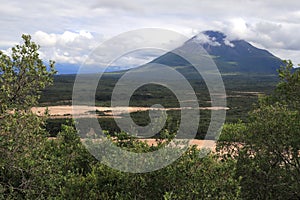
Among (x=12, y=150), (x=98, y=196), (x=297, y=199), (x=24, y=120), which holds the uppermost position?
(x=24, y=120)

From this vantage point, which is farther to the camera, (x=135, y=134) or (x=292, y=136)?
(x=292, y=136)

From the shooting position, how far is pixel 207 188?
704 inches

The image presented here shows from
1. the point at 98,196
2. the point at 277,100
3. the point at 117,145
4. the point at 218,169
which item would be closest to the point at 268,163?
the point at 277,100

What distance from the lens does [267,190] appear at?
81.5ft

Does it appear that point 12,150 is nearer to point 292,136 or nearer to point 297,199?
point 292,136

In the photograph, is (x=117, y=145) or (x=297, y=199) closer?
(x=117, y=145)

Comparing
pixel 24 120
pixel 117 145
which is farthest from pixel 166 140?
pixel 24 120

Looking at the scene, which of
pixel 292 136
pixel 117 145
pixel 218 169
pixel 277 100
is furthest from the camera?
pixel 277 100

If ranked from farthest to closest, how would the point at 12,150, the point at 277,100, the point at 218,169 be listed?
the point at 277,100, the point at 218,169, the point at 12,150

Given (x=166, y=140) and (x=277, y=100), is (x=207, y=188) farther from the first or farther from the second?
(x=277, y=100)

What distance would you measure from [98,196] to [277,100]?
1585 cm

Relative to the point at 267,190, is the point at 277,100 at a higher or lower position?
higher

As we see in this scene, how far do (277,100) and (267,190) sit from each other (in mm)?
6813

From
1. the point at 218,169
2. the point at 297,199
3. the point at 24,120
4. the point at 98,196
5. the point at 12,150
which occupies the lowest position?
the point at 297,199
